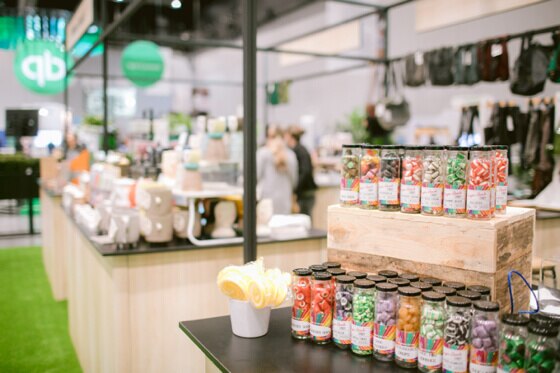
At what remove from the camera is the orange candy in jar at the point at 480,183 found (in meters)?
1.60

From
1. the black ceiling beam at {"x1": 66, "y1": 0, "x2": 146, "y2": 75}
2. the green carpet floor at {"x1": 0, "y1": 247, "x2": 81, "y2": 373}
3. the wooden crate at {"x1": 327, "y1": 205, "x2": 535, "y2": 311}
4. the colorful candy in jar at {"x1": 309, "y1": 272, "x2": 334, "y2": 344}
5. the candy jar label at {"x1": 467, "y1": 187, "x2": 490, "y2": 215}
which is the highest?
the black ceiling beam at {"x1": 66, "y1": 0, "x2": 146, "y2": 75}

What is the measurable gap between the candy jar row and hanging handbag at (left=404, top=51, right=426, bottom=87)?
12.6ft

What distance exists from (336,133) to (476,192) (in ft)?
32.1

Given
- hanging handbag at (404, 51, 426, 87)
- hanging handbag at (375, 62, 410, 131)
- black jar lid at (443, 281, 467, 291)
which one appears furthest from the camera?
hanging handbag at (375, 62, 410, 131)

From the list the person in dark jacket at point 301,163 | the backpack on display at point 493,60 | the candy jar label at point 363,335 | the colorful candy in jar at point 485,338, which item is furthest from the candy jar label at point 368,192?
the person in dark jacket at point 301,163

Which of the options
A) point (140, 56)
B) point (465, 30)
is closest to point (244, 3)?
point (140, 56)

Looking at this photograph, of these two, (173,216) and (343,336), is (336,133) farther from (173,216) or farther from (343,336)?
(343,336)

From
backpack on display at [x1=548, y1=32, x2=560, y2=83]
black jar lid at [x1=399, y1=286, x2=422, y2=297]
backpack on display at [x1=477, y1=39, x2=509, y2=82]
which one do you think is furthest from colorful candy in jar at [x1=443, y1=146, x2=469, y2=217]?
backpack on display at [x1=477, y1=39, x2=509, y2=82]

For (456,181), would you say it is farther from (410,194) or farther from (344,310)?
(344,310)

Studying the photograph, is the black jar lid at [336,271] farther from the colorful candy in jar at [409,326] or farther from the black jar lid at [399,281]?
the colorful candy in jar at [409,326]

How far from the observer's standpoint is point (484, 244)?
5.21 feet

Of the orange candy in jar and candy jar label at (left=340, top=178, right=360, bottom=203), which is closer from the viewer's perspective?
the orange candy in jar

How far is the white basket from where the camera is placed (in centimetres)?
176

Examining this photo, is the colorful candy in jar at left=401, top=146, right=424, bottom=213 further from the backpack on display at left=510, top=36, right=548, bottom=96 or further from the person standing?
the person standing
